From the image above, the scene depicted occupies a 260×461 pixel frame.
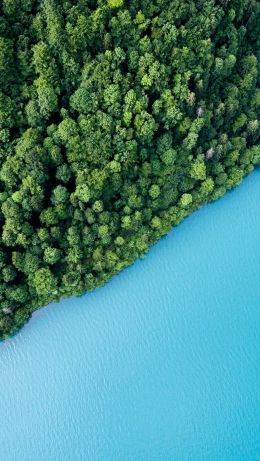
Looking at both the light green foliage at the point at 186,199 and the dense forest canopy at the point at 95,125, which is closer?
the dense forest canopy at the point at 95,125

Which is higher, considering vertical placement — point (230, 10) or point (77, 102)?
point (230, 10)

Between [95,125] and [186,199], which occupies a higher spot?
[95,125]

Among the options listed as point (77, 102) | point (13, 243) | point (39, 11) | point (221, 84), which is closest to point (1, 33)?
point (39, 11)

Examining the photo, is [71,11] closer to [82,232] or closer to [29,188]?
[29,188]

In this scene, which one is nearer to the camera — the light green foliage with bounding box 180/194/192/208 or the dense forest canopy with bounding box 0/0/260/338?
the dense forest canopy with bounding box 0/0/260/338

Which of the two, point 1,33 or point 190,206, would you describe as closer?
point 1,33

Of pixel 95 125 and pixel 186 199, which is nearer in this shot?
pixel 95 125

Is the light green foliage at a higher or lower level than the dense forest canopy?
lower

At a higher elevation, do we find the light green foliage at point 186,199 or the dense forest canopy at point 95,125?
the dense forest canopy at point 95,125
